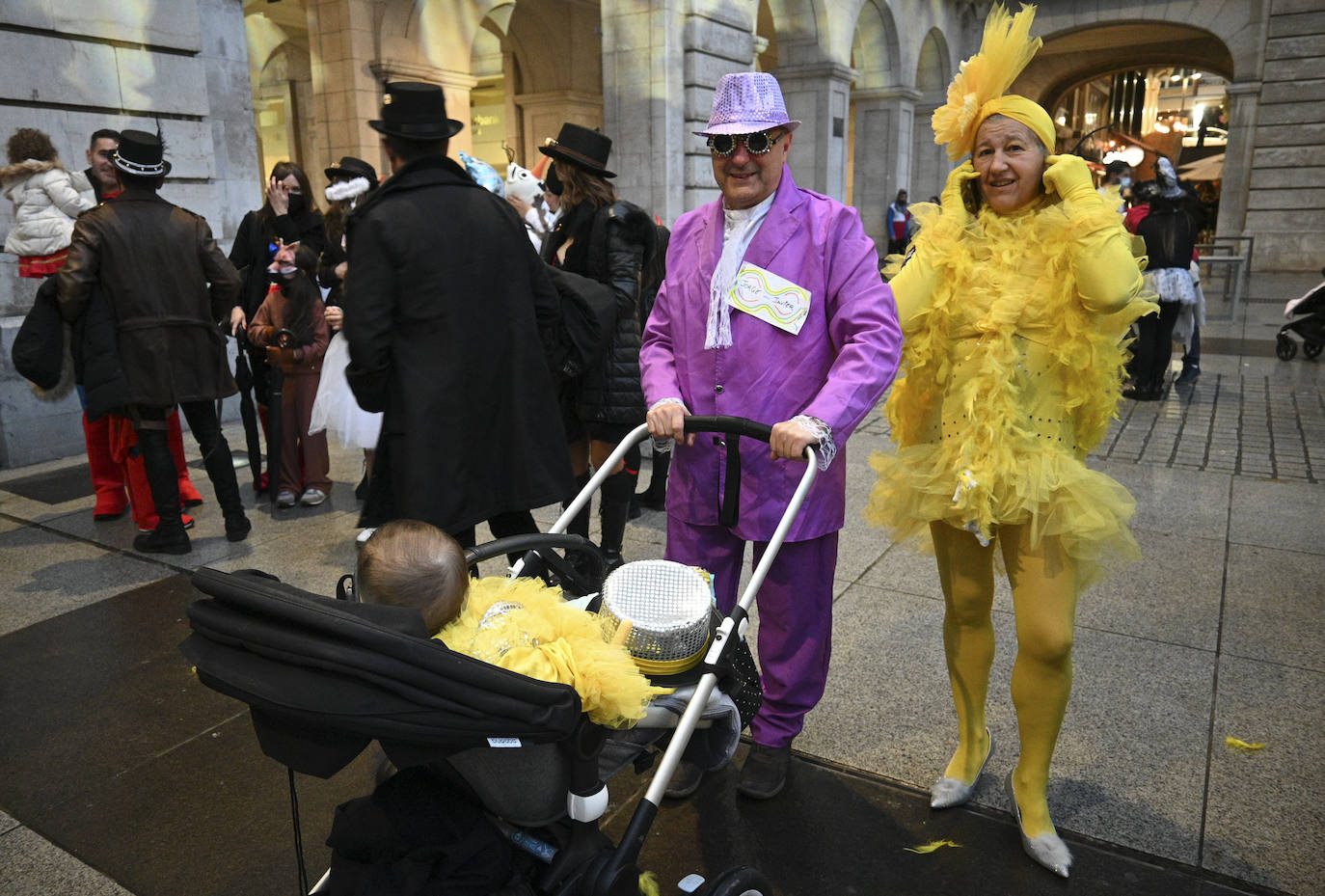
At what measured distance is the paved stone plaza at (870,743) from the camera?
2.59m

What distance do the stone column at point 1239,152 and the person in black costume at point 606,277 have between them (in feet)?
65.1

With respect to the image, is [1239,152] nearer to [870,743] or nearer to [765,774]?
[870,743]

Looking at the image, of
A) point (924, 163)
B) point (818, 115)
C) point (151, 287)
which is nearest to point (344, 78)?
point (818, 115)

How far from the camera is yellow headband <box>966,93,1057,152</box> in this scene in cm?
249

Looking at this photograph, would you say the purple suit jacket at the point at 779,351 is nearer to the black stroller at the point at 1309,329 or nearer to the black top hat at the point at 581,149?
the black top hat at the point at 581,149

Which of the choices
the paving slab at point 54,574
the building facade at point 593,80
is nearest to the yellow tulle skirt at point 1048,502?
the paving slab at point 54,574

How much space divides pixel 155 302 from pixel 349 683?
4.03 meters

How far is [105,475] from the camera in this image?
18.3 ft

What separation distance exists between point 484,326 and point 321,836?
1682mm

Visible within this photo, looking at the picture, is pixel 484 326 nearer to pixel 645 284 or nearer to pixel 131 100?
pixel 645 284

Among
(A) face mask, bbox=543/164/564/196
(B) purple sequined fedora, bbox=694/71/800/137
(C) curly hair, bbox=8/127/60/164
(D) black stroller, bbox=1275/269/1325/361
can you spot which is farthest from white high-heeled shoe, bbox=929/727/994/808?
(D) black stroller, bbox=1275/269/1325/361

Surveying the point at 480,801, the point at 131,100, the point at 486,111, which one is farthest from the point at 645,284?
the point at 486,111

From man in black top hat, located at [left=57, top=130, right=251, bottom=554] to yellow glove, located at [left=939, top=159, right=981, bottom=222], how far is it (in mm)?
3963

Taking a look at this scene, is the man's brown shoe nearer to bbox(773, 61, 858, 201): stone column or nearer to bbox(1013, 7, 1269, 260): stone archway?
bbox(773, 61, 858, 201): stone column
